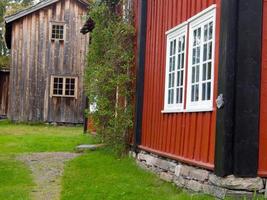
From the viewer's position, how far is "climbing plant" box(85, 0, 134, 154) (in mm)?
12242

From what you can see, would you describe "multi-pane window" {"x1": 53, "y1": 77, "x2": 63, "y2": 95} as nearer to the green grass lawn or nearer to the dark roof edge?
the dark roof edge

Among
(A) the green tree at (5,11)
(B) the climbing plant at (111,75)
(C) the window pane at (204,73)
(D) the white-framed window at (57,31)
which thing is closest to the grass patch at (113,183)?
(B) the climbing plant at (111,75)

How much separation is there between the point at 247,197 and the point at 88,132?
13450mm

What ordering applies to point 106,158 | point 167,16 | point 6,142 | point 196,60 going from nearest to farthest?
1. point 196,60
2. point 167,16
3. point 106,158
4. point 6,142

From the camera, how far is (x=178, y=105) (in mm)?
9133

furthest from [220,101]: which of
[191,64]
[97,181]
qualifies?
[97,181]

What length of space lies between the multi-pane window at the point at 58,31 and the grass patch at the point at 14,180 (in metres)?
14.4

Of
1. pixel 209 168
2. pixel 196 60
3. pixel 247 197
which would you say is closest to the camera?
pixel 247 197

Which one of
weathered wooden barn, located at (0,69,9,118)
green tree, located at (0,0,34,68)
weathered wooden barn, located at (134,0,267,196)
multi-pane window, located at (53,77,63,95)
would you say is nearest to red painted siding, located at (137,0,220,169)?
weathered wooden barn, located at (134,0,267,196)

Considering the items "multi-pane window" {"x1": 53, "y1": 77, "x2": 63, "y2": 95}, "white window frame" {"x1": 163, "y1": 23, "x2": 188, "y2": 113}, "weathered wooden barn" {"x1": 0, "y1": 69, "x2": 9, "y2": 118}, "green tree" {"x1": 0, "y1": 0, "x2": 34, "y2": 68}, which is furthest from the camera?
"green tree" {"x1": 0, "y1": 0, "x2": 34, "y2": 68}

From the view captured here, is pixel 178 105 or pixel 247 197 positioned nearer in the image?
pixel 247 197

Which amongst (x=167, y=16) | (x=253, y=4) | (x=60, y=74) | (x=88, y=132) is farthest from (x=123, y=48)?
(x=60, y=74)

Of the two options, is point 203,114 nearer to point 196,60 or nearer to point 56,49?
point 196,60

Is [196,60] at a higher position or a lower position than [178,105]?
higher
